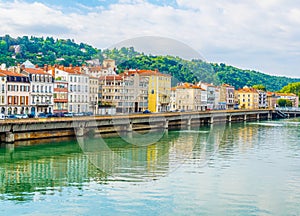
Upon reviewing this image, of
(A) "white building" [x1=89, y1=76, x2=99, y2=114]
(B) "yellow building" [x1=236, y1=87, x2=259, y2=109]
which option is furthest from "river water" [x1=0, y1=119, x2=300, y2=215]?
(B) "yellow building" [x1=236, y1=87, x2=259, y2=109]

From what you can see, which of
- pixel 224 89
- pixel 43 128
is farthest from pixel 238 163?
pixel 224 89

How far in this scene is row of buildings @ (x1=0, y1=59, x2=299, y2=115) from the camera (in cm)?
6694

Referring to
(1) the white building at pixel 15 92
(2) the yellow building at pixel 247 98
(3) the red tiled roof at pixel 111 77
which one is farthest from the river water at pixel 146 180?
(2) the yellow building at pixel 247 98

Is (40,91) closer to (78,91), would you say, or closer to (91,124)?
(78,91)

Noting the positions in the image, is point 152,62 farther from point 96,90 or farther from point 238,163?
point 238,163

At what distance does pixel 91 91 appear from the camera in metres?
84.8

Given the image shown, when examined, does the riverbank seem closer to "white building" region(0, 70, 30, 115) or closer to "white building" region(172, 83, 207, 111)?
"white building" region(172, 83, 207, 111)

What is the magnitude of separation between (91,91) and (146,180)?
5595 centimetres

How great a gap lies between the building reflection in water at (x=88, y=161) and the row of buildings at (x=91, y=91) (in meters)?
16.1

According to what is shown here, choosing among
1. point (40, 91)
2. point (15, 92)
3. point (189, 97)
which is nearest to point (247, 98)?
point (189, 97)

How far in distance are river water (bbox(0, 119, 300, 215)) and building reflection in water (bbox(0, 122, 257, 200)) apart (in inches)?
2.2

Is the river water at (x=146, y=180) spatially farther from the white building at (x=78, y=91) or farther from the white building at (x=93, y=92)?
the white building at (x=93, y=92)

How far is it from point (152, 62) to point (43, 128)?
5493cm

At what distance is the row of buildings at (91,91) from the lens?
6694 cm
